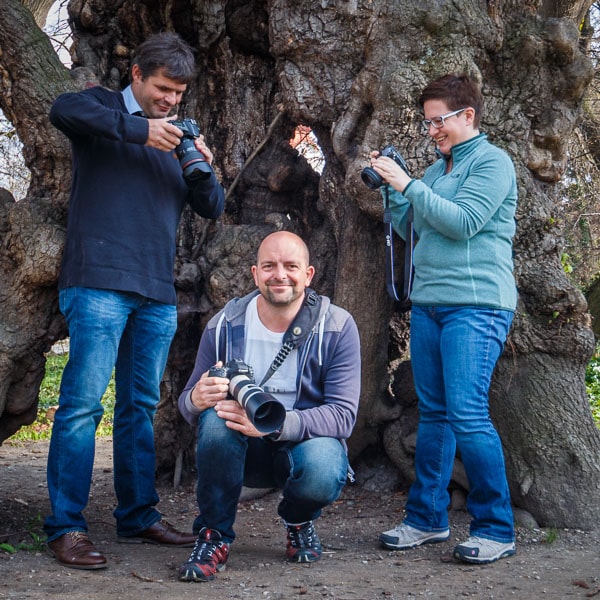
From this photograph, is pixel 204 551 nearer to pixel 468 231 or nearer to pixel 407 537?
pixel 407 537

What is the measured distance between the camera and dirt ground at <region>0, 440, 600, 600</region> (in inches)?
129

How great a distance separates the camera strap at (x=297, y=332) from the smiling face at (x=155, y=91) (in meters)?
1.30

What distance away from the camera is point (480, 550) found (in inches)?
144

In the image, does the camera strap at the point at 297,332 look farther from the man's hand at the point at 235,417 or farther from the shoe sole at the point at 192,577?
the shoe sole at the point at 192,577

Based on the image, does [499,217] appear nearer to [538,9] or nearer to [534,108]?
[534,108]

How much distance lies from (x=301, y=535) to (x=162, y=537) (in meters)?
0.76

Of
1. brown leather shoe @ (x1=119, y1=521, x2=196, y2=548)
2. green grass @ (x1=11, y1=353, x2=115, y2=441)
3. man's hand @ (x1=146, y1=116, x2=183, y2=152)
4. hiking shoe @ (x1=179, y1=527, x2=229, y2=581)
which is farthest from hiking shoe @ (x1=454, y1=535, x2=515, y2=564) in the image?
green grass @ (x1=11, y1=353, x2=115, y2=441)

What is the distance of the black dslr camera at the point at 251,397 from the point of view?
3.16 m

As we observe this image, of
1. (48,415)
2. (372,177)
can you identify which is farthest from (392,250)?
(48,415)

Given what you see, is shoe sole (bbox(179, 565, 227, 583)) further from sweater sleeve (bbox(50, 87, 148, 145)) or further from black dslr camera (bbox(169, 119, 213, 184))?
sweater sleeve (bbox(50, 87, 148, 145))

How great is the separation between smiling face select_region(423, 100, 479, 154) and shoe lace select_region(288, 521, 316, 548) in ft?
6.46

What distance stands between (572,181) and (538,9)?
6075 mm

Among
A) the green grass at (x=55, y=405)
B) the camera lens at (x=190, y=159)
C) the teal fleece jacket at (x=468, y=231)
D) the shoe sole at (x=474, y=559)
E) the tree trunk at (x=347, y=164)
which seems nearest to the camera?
the shoe sole at (x=474, y=559)

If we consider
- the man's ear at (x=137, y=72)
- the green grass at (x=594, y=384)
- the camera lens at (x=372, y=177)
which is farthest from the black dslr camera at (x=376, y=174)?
the green grass at (x=594, y=384)
